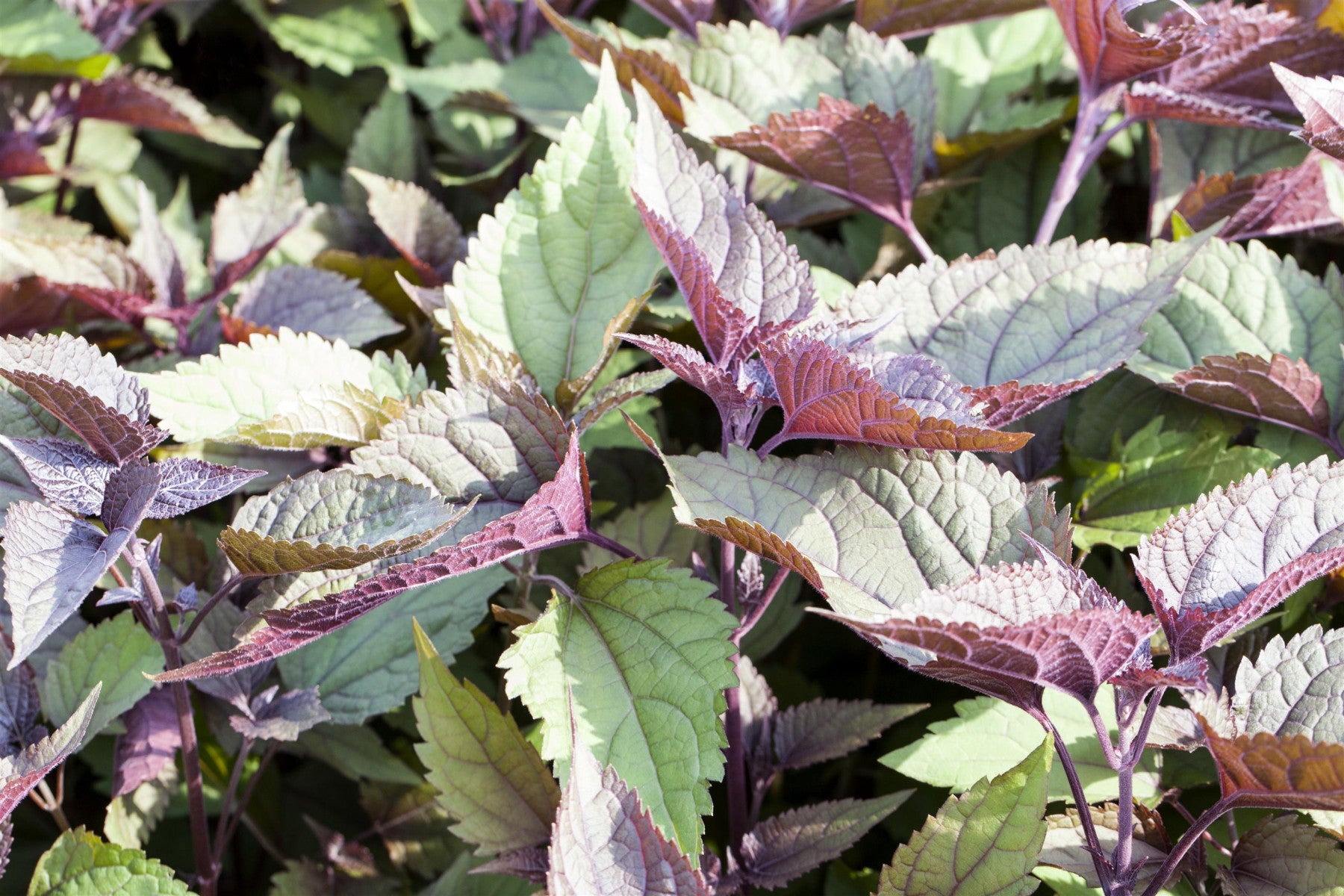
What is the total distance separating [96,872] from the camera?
88 cm

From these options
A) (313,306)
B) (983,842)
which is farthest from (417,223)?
(983,842)

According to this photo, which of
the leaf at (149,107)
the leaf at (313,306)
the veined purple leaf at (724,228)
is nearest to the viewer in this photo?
the veined purple leaf at (724,228)

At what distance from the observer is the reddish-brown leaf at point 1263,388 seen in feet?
3.21

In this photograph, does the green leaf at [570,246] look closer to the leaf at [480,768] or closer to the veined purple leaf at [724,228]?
the veined purple leaf at [724,228]

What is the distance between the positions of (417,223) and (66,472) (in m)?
0.56

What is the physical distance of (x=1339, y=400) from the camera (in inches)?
41.3

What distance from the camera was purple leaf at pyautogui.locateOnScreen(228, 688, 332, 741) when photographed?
93 cm

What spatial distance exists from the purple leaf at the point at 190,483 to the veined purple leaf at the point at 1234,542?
2.22ft

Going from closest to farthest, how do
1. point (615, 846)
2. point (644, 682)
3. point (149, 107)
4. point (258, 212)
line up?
point (615, 846) < point (644, 682) < point (258, 212) < point (149, 107)

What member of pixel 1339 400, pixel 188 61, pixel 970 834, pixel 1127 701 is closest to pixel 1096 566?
pixel 1339 400

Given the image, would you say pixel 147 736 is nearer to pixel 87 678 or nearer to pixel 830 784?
pixel 87 678

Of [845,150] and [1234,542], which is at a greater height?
[845,150]

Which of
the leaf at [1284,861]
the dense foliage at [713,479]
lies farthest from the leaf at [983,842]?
the leaf at [1284,861]

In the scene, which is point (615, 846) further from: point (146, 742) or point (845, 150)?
point (845, 150)
